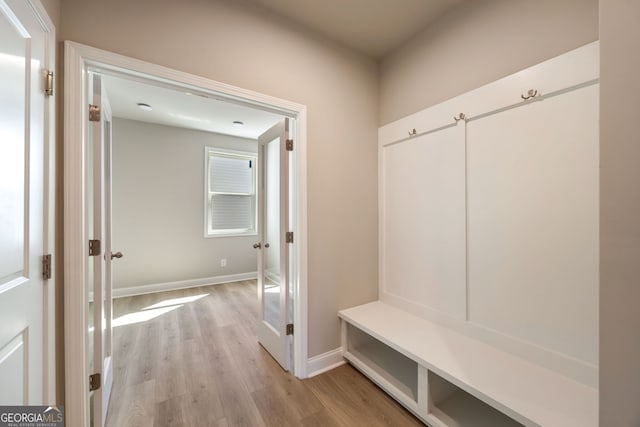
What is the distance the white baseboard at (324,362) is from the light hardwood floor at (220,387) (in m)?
0.05

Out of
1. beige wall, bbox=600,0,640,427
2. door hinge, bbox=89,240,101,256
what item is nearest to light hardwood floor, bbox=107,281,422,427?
door hinge, bbox=89,240,101,256

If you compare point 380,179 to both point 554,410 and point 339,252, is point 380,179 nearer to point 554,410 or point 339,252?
point 339,252

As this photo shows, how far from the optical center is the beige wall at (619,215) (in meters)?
0.64

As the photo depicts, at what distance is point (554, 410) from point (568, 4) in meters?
1.95

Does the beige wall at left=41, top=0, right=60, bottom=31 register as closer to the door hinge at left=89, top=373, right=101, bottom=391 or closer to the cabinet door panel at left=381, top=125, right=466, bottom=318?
the door hinge at left=89, top=373, right=101, bottom=391

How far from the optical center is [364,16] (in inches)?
72.0

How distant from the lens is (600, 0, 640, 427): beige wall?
64 cm

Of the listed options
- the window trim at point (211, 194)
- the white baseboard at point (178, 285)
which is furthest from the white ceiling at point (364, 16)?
the white baseboard at point (178, 285)

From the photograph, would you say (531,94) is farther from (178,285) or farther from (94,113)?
(178,285)

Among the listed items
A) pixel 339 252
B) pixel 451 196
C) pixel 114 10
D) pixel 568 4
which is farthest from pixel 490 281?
pixel 114 10

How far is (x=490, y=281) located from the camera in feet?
5.13

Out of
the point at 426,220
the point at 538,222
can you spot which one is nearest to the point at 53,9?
the point at 426,220

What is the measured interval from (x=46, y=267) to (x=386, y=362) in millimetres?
2124

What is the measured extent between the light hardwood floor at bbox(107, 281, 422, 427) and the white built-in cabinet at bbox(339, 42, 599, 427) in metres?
0.23
